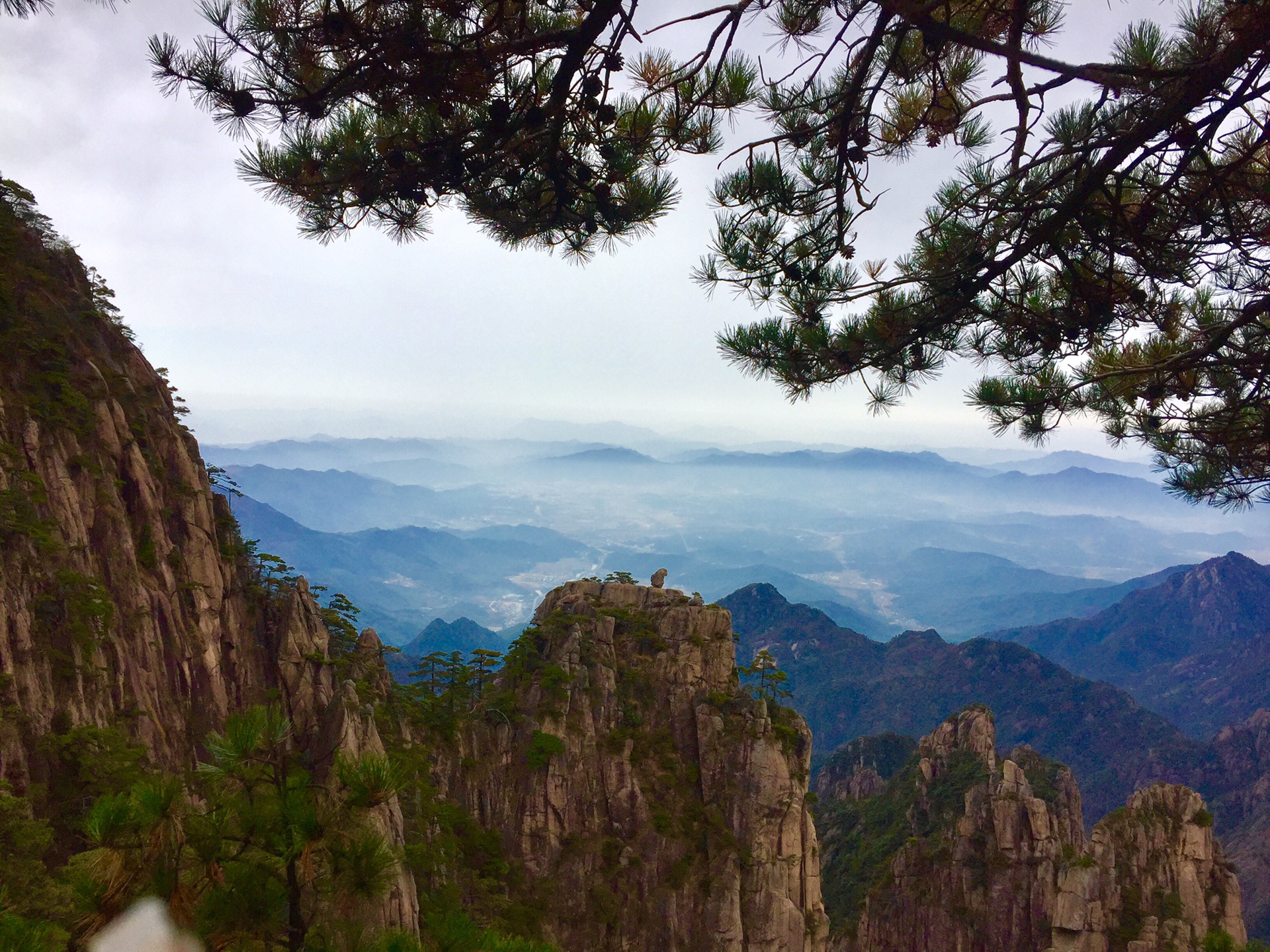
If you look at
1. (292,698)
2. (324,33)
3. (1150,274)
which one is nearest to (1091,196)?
(1150,274)

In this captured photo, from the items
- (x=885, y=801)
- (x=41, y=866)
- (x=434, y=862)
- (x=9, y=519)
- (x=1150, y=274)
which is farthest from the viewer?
(x=885, y=801)

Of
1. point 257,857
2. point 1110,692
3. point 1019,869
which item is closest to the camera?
point 257,857

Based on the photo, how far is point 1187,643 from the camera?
14825cm

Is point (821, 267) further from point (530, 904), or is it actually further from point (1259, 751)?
point (1259, 751)

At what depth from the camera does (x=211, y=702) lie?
49.6 feet

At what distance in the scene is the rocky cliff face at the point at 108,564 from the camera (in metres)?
10.7

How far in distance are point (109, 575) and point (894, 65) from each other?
15112 mm

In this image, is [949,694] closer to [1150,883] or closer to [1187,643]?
[1150,883]

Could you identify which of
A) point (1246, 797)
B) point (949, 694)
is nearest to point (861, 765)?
point (1246, 797)

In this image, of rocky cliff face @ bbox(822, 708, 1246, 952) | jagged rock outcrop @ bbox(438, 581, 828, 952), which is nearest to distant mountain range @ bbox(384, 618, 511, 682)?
rocky cliff face @ bbox(822, 708, 1246, 952)

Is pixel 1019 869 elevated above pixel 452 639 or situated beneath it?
elevated above

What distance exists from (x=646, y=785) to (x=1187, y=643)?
17288 centimetres

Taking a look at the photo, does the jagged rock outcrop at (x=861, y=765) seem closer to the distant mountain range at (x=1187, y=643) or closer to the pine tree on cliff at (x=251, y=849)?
the pine tree on cliff at (x=251, y=849)

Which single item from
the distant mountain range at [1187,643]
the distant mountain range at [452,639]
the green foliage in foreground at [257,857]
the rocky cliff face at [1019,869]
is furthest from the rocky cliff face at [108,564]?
the distant mountain range at [1187,643]
